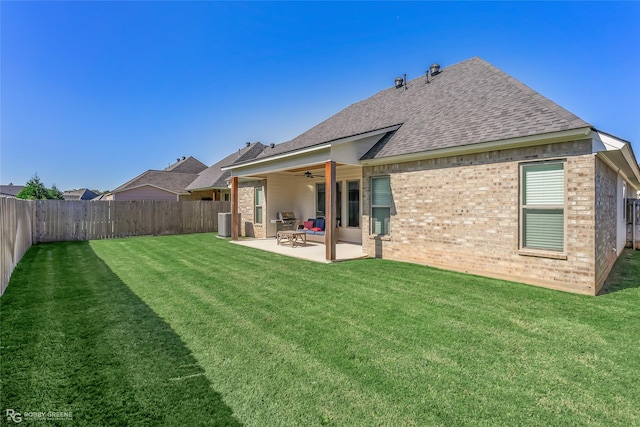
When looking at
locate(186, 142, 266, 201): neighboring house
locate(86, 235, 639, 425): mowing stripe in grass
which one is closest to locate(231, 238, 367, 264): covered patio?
locate(86, 235, 639, 425): mowing stripe in grass

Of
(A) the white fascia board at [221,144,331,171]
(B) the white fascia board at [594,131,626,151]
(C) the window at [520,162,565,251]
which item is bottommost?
(C) the window at [520,162,565,251]

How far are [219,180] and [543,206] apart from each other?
21862 mm

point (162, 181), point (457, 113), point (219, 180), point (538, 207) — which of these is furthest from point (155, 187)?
point (538, 207)

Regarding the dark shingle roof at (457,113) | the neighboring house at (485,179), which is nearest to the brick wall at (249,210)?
the neighboring house at (485,179)

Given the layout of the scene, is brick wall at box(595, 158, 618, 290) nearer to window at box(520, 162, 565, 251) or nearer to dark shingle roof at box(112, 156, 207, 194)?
window at box(520, 162, 565, 251)

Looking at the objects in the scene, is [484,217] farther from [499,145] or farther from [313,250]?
[313,250]

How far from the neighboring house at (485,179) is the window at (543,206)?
0.06ft

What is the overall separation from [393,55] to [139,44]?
11191 millimetres

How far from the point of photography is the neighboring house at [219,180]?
23750 millimetres

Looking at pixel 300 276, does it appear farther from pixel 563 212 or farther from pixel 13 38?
pixel 13 38

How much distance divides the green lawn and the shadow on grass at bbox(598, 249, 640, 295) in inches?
7.0

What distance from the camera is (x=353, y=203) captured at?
1266 cm

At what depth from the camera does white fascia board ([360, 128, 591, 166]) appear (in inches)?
224

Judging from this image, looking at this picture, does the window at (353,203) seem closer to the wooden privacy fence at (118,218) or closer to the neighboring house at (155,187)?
the wooden privacy fence at (118,218)
